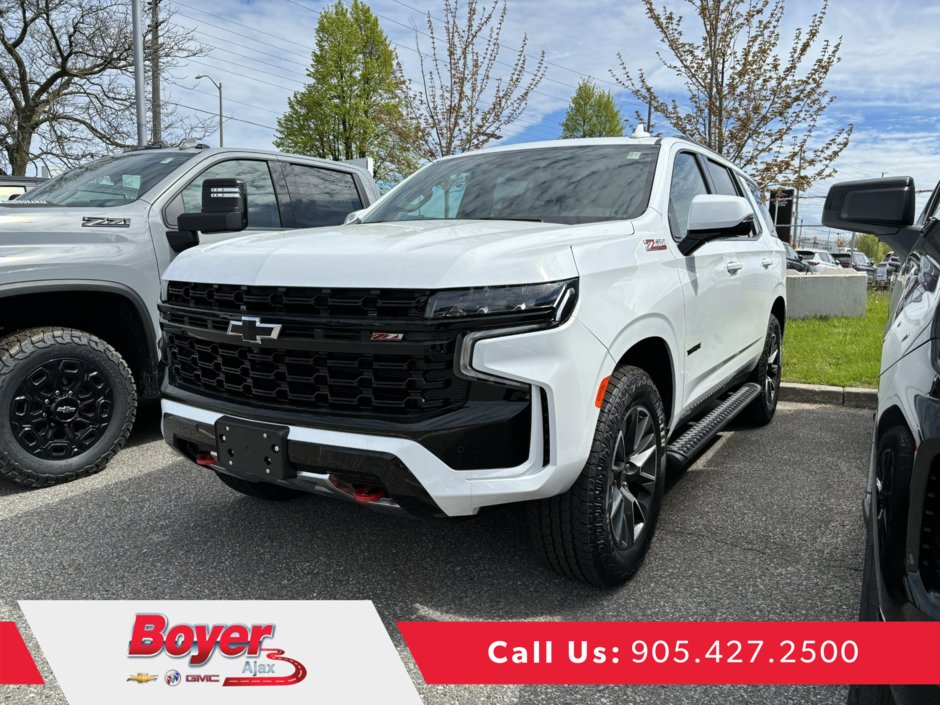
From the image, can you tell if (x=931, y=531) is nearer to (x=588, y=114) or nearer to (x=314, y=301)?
(x=314, y=301)

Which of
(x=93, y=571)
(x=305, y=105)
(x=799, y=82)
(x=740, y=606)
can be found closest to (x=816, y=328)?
(x=799, y=82)

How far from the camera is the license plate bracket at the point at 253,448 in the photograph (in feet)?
7.59

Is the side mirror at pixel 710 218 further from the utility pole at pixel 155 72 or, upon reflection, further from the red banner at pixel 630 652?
the utility pole at pixel 155 72

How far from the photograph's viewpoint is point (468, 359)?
6.92ft

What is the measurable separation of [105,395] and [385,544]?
2017 mm

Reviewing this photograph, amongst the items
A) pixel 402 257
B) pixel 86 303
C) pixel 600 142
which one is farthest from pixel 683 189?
pixel 86 303

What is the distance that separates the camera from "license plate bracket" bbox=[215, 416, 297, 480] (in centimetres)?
231

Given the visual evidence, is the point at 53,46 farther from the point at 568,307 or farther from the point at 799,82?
the point at 568,307

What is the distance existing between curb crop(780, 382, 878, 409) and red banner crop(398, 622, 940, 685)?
3909 mm

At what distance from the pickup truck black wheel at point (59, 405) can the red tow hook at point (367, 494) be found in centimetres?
238

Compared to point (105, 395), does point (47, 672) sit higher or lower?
lower

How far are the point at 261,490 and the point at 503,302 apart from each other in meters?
1.90

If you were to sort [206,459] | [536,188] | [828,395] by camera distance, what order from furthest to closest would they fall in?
[828,395] → [536,188] → [206,459]

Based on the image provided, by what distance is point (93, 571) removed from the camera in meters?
2.86
